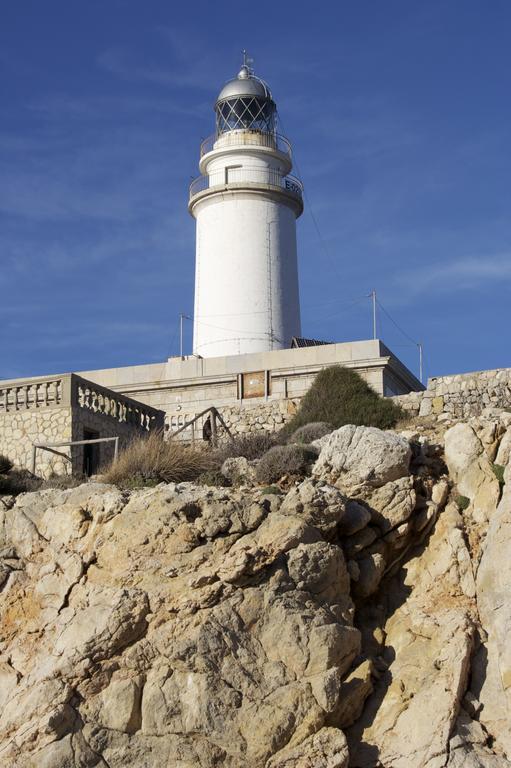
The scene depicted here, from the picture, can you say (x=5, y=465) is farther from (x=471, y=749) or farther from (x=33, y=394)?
(x=471, y=749)

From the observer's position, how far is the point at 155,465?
15.7m

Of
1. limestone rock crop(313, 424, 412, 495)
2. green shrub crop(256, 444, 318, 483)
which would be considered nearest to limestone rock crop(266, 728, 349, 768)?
limestone rock crop(313, 424, 412, 495)

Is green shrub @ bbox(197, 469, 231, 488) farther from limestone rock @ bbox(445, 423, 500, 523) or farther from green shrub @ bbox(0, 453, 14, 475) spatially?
green shrub @ bbox(0, 453, 14, 475)

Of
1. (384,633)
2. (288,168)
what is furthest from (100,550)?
(288,168)

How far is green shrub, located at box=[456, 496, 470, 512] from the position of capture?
1422 cm

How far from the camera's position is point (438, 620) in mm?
12641

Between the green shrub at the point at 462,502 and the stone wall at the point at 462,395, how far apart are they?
5993 mm

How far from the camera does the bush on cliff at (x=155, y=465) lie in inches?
611

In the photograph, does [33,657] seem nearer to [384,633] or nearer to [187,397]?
[384,633]

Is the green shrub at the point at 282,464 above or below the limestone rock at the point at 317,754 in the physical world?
above

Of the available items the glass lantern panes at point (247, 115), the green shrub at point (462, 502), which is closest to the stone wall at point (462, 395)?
the green shrub at point (462, 502)

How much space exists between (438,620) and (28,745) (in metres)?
4.56

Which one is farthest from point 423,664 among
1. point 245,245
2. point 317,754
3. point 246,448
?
point 245,245

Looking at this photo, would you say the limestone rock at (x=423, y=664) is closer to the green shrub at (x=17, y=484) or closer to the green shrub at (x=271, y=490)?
the green shrub at (x=271, y=490)
